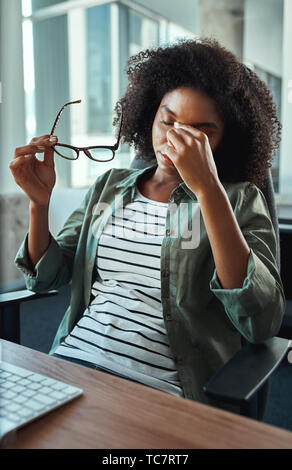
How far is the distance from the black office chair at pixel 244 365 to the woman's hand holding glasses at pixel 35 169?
24 cm

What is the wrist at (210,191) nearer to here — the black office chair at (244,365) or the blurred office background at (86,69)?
the black office chair at (244,365)

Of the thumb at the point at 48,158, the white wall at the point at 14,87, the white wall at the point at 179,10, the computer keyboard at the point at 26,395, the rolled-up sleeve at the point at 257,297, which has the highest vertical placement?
the white wall at the point at 179,10

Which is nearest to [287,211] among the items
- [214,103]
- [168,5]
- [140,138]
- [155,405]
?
[140,138]

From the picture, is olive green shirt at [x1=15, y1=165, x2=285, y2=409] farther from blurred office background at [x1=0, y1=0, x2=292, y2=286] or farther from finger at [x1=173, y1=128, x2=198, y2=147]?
blurred office background at [x1=0, y1=0, x2=292, y2=286]

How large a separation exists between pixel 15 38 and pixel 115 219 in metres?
2.31

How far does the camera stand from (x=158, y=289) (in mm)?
980

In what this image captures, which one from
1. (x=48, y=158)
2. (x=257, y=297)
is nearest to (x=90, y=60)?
(x=48, y=158)

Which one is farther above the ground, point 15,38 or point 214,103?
point 15,38

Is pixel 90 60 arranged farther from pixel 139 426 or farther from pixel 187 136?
pixel 139 426

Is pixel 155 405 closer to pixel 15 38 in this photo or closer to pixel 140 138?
pixel 140 138

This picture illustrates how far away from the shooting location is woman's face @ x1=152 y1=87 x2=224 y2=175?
1021 mm

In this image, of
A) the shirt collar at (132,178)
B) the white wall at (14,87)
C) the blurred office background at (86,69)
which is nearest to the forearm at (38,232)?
the shirt collar at (132,178)

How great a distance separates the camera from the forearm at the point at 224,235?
0.82 m

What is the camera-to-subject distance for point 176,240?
3.29ft
